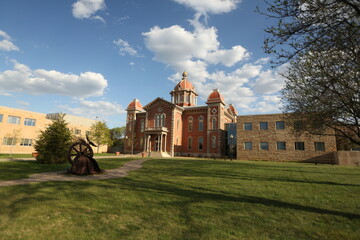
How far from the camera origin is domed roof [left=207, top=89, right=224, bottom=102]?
42.2 meters

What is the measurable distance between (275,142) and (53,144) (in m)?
31.6

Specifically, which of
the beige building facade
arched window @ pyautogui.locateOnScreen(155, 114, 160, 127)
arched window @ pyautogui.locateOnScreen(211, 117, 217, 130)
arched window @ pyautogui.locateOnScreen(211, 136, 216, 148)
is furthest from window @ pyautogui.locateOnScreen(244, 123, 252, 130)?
the beige building facade

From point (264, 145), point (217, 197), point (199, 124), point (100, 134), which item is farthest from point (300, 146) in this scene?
point (100, 134)

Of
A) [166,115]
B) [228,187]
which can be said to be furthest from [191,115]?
[228,187]

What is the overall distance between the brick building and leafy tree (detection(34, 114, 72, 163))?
23.6 m

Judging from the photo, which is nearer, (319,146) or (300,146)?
(319,146)

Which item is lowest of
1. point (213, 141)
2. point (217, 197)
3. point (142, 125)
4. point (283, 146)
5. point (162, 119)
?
point (217, 197)

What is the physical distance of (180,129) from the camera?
45.9m

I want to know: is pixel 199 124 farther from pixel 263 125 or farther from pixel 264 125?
pixel 264 125

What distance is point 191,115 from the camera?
4588cm

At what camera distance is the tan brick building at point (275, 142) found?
31.0 m

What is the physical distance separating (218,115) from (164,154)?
44.7ft

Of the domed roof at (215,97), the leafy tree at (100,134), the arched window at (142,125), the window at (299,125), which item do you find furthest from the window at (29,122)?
the window at (299,125)

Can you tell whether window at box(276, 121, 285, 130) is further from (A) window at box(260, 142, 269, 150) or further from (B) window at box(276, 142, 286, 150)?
(A) window at box(260, 142, 269, 150)
